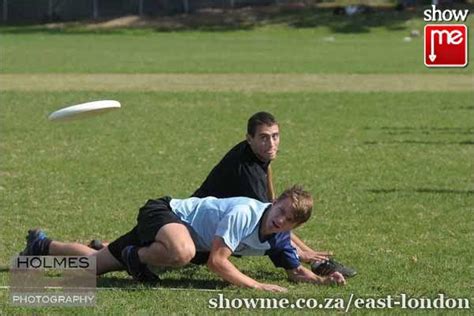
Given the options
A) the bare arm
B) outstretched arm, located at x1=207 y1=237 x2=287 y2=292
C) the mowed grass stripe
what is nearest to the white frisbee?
outstretched arm, located at x1=207 y1=237 x2=287 y2=292

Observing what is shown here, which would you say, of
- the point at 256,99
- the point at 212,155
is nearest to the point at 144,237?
the point at 212,155

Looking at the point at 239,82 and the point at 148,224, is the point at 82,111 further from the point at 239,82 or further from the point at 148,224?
the point at 239,82

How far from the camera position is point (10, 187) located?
11320mm

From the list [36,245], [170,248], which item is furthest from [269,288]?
[36,245]

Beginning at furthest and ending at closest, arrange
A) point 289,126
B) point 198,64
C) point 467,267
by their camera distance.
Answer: point 198,64
point 289,126
point 467,267

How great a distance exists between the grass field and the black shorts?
24cm

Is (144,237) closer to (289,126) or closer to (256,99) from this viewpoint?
(289,126)

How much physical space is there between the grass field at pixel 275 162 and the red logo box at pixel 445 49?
839 mm

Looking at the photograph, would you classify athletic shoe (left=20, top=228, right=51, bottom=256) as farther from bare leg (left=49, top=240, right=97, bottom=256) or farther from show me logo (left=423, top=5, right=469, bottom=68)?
show me logo (left=423, top=5, right=469, bottom=68)

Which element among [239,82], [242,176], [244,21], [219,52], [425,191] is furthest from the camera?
[244,21]

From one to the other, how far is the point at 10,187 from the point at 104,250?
4.43 metres

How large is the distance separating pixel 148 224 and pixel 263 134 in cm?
108

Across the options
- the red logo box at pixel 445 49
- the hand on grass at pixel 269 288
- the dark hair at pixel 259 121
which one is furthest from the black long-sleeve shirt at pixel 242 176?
the red logo box at pixel 445 49

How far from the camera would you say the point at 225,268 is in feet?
21.7
